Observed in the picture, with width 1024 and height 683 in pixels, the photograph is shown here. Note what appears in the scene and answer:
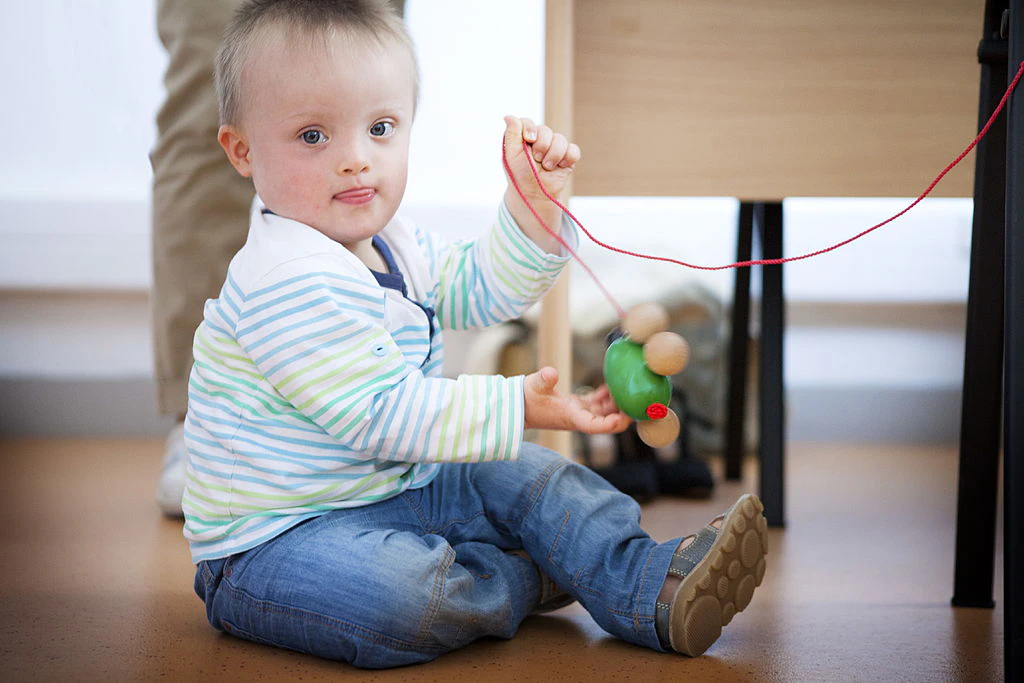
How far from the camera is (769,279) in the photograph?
134 cm

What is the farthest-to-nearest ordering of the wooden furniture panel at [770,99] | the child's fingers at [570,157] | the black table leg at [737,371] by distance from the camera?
the black table leg at [737,371] → the wooden furniture panel at [770,99] → the child's fingers at [570,157]

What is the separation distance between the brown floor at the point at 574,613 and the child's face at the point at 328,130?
1.17 feet

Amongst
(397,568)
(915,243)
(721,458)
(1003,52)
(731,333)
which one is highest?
(1003,52)

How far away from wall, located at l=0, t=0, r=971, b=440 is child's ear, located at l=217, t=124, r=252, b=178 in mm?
949

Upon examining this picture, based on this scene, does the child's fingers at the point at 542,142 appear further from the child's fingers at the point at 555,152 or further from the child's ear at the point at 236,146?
the child's ear at the point at 236,146

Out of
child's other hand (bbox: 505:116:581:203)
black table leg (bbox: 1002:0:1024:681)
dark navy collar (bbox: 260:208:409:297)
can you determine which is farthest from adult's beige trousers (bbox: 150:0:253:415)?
black table leg (bbox: 1002:0:1024:681)

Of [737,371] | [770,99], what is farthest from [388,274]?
[737,371]

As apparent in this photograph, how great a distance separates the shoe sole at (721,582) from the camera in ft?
2.61

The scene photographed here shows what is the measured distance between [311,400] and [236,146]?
235mm

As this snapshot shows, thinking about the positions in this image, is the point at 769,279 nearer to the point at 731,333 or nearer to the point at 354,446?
the point at 731,333

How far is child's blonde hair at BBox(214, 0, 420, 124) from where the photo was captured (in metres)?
0.82

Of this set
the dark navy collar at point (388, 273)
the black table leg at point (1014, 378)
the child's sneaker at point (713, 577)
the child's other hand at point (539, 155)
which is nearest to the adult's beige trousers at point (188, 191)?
the dark navy collar at point (388, 273)

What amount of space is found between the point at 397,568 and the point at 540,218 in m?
0.33

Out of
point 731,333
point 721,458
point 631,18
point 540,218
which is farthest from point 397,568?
point 721,458
